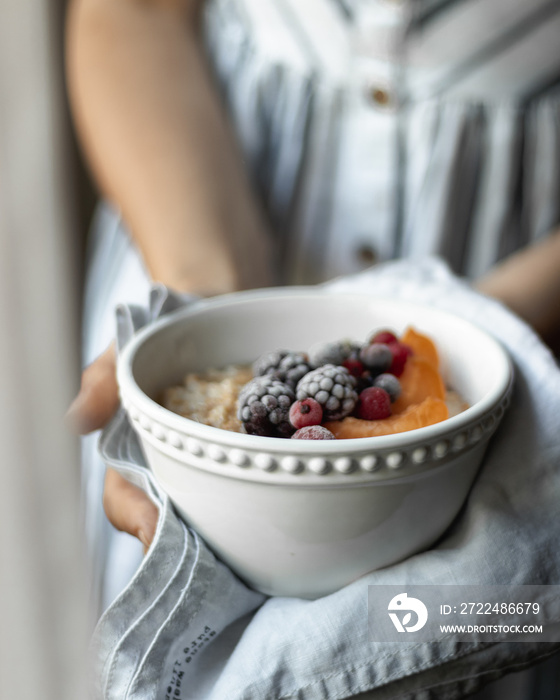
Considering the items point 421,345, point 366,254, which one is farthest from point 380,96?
point 421,345

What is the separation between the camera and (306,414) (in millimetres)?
334

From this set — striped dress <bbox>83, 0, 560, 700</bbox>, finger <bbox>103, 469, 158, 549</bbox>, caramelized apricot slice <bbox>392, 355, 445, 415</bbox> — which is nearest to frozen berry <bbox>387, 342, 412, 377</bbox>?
caramelized apricot slice <bbox>392, 355, 445, 415</bbox>

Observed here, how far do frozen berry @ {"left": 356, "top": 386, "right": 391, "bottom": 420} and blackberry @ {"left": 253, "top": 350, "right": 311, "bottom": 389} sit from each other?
0.04m

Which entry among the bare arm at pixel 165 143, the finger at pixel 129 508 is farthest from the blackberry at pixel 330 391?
the bare arm at pixel 165 143

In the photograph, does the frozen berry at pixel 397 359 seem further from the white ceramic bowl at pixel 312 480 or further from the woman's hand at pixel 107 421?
the woman's hand at pixel 107 421

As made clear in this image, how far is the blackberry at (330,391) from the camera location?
1.13ft

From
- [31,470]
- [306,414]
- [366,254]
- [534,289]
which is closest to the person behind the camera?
[31,470]

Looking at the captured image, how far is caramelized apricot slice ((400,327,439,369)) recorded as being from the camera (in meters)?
0.43

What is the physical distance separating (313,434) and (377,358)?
87 millimetres

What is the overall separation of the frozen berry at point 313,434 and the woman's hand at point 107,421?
0.11m

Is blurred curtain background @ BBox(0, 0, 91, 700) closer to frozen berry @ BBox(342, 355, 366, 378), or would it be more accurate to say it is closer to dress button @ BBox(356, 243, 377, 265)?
frozen berry @ BBox(342, 355, 366, 378)

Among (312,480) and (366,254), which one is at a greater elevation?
(312,480)

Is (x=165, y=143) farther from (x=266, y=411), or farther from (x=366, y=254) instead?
(x=266, y=411)

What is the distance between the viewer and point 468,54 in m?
0.65
